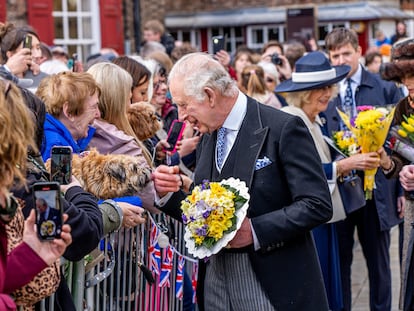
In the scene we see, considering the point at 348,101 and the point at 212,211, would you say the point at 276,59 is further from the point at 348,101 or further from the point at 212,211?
the point at 212,211

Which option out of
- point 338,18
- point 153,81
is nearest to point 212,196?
point 153,81

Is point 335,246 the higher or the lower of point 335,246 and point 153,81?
the lower

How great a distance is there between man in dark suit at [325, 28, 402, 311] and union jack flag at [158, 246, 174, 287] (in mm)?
2089

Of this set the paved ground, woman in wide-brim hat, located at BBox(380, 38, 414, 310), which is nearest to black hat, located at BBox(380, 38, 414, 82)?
woman in wide-brim hat, located at BBox(380, 38, 414, 310)

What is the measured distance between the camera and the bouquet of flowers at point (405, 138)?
4914 mm

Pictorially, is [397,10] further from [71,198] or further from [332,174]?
[71,198]

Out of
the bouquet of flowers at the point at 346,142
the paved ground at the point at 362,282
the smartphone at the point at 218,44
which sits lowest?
the paved ground at the point at 362,282

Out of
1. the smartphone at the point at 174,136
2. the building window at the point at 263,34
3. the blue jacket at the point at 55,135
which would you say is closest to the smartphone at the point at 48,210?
the blue jacket at the point at 55,135

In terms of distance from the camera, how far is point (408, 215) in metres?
5.71

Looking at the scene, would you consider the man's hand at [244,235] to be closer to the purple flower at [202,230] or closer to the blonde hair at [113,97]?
the purple flower at [202,230]

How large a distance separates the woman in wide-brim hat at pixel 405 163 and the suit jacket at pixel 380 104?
93cm

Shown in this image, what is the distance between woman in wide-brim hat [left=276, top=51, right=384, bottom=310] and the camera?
6363 mm

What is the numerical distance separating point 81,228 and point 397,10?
28003 millimetres

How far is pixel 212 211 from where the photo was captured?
3994 millimetres
